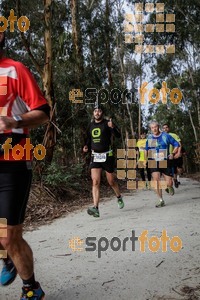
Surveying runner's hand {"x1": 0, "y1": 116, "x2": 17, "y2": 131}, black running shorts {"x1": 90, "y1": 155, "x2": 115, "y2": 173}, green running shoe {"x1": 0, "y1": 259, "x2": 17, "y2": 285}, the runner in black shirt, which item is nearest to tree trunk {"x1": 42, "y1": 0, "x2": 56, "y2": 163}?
the runner in black shirt

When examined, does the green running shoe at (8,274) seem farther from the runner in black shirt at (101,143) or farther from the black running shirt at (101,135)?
the black running shirt at (101,135)

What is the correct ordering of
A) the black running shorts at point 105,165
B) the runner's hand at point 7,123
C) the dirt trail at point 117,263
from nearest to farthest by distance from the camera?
the runner's hand at point 7,123, the dirt trail at point 117,263, the black running shorts at point 105,165

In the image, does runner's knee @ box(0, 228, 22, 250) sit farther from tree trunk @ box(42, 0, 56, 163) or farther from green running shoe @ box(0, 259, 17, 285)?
tree trunk @ box(42, 0, 56, 163)

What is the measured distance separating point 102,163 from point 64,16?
11.7 meters

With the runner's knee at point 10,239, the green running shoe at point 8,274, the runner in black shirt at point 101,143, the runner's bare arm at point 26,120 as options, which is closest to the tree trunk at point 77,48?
the runner in black shirt at point 101,143

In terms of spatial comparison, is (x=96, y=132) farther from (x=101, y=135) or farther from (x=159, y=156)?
(x=159, y=156)

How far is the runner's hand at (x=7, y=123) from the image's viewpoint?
2.45 meters

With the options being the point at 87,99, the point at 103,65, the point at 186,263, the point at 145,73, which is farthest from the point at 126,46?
the point at 186,263

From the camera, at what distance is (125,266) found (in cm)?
400

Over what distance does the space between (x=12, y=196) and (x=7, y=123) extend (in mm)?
522

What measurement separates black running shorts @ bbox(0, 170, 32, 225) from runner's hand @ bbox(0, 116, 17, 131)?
1.26 ft

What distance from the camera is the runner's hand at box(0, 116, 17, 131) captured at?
2.45 m

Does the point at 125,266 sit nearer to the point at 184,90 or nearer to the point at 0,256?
the point at 0,256

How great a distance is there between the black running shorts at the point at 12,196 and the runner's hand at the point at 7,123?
0.38 meters
